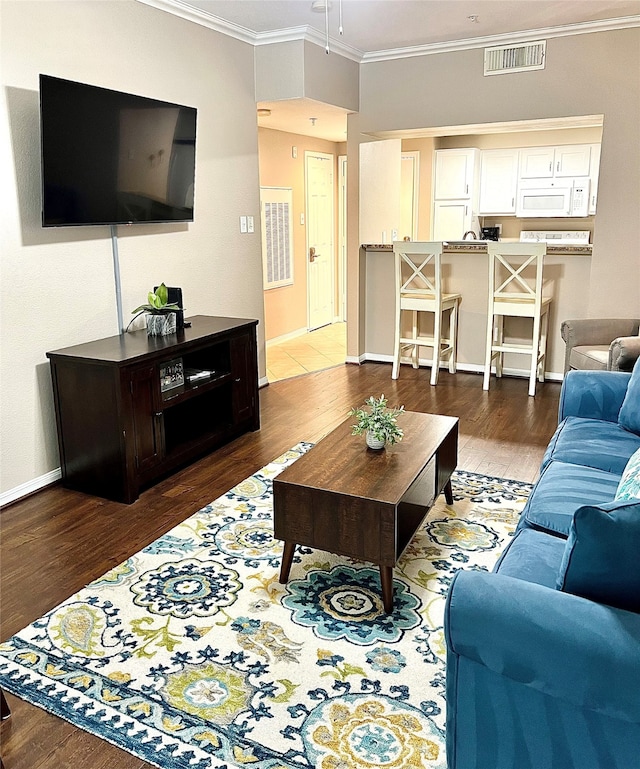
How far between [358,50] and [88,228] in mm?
3020

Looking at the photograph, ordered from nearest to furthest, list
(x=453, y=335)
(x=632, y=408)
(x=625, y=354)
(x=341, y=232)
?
(x=632, y=408)
(x=625, y=354)
(x=453, y=335)
(x=341, y=232)

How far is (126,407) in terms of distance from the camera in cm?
328

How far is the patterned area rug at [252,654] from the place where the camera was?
184cm

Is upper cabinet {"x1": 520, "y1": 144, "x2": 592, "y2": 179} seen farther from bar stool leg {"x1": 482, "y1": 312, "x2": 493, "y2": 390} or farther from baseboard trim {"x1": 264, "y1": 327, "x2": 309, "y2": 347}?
bar stool leg {"x1": 482, "y1": 312, "x2": 493, "y2": 390}

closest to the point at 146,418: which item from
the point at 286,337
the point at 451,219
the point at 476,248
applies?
the point at 476,248

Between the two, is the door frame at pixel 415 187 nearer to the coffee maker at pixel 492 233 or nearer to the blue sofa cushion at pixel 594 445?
the coffee maker at pixel 492 233

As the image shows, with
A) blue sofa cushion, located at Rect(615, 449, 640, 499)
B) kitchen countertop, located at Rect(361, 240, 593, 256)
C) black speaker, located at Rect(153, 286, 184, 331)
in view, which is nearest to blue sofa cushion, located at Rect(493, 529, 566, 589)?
blue sofa cushion, located at Rect(615, 449, 640, 499)

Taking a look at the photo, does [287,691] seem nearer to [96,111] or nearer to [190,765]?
[190,765]

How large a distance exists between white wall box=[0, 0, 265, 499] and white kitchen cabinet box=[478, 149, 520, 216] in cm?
389

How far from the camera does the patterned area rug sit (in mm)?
1839

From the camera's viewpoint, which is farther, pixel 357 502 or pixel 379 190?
pixel 379 190

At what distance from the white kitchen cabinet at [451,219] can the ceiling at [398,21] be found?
109 inches

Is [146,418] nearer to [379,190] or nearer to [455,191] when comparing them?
[379,190]

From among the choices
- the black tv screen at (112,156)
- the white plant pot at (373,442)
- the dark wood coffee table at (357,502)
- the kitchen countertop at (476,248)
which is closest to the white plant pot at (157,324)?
the black tv screen at (112,156)
